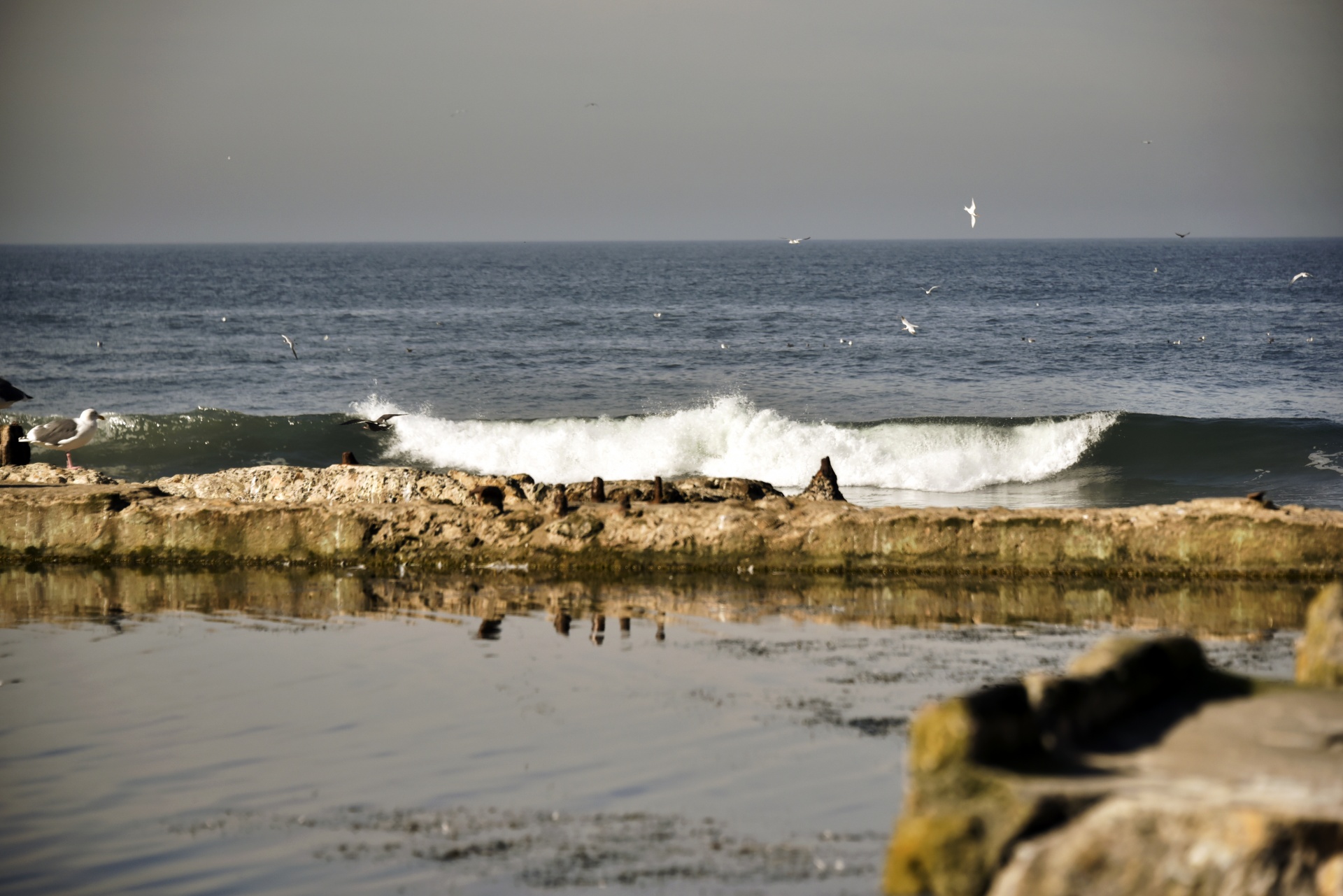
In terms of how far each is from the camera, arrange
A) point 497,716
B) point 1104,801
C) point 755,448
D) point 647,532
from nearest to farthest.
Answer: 1. point 1104,801
2. point 497,716
3. point 647,532
4. point 755,448

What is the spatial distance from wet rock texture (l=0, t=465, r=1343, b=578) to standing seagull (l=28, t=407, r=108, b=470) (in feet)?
12.5

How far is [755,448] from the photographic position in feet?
100

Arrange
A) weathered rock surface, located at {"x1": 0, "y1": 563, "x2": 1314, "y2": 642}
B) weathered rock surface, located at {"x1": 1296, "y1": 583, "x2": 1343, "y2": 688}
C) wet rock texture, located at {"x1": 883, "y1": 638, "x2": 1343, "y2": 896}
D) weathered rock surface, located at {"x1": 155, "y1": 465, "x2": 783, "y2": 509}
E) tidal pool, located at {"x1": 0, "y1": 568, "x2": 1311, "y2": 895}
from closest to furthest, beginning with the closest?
wet rock texture, located at {"x1": 883, "y1": 638, "x2": 1343, "y2": 896}
weathered rock surface, located at {"x1": 1296, "y1": 583, "x2": 1343, "y2": 688}
tidal pool, located at {"x1": 0, "y1": 568, "x2": 1311, "y2": 895}
weathered rock surface, located at {"x1": 0, "y1": 563, "x2": 1314, "y2": 642}
weathered rock surface, located at {"x1": 155, "y1": 465, "x2": 783, "y2": 509}

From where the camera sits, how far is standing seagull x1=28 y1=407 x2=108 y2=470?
19.2m

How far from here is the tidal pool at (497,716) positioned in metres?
6.60

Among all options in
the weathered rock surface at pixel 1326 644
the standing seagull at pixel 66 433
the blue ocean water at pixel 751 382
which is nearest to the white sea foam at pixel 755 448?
the blue ocean water at pixel 751 382

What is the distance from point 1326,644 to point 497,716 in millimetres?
5201

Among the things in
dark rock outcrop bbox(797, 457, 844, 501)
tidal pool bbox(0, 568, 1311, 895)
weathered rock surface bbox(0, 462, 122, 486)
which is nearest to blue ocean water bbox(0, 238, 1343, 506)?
dark rock outcrop bbox(797, 457, 844, 501)

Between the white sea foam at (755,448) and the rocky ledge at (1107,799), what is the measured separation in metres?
22.2

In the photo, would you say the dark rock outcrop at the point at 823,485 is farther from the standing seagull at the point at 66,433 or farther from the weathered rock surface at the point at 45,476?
the standing seagull at the point at 66,433

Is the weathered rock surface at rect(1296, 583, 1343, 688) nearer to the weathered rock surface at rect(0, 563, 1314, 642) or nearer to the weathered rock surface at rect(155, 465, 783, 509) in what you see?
the weathered rock surface at rect(0, 563, 1314, 642)

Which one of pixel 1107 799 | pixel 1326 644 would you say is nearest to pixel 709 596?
pixel 1326 644

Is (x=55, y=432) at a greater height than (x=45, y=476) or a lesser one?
greater

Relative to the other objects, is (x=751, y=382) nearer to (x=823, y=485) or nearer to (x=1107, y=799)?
(x=823, y=485)
